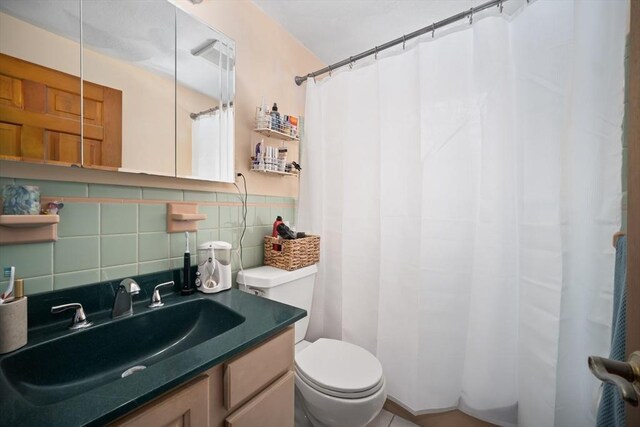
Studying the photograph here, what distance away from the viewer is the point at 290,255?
1374 mm

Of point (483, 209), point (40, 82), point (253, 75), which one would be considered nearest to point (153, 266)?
point (40, 82)

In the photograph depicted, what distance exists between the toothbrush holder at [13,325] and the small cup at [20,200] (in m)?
0.25

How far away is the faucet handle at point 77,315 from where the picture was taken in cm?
76

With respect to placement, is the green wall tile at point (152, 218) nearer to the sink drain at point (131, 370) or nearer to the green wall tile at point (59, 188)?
the green wall tile at point (59, 188)

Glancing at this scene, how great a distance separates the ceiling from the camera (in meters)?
1.38

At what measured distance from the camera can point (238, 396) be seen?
705 mm

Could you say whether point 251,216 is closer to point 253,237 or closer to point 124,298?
point 253,237

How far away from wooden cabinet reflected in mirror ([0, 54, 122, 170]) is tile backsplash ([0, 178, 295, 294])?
0.30 ft

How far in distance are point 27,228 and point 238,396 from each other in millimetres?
782

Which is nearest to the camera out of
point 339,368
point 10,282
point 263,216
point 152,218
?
point 10,282

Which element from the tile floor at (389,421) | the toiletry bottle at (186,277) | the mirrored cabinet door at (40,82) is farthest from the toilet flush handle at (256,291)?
the tile floor at (389,421)

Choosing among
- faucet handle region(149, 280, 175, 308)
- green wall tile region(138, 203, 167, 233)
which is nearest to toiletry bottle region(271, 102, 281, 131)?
green wall tile region(138, 203, 167, 233)

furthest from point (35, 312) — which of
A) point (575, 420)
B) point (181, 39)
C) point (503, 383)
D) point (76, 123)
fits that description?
point (575, 420)

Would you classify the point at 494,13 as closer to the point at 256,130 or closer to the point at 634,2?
the point at 634,2
